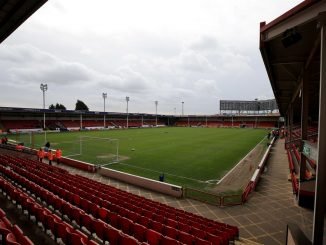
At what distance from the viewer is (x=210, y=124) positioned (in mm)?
104312

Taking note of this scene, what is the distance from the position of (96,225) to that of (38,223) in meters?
2.48

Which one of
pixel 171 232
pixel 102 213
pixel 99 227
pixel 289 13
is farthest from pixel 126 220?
pixel 289 13

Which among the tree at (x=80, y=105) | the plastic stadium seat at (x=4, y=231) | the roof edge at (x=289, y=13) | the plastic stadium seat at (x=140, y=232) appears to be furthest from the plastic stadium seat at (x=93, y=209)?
the tree at (x=80, y=105)

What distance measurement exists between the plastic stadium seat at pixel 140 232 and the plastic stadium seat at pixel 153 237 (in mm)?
193

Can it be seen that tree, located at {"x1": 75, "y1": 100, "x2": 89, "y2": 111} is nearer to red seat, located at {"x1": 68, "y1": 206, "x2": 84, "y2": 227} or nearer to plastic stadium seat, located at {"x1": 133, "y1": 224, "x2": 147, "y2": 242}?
red seat, located at {"x1": 68, "y1": 206, "x2": 84, "y2": 227}

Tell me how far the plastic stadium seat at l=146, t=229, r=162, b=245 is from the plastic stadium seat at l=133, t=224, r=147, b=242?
19 cm

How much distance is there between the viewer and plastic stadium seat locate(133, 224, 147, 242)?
6638 mm

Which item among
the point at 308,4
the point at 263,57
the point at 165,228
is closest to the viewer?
the point at 308,4

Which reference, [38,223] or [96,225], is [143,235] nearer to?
[96,225]

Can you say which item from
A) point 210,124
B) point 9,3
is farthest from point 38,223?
point 210,124

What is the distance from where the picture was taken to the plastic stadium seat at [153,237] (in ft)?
20.3

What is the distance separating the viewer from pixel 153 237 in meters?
6.35

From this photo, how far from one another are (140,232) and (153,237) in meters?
0.61

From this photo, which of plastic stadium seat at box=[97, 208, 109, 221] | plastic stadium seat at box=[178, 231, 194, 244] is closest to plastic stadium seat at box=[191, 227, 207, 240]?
plastic stadium seat at box=[178, 231, 194, 244]
